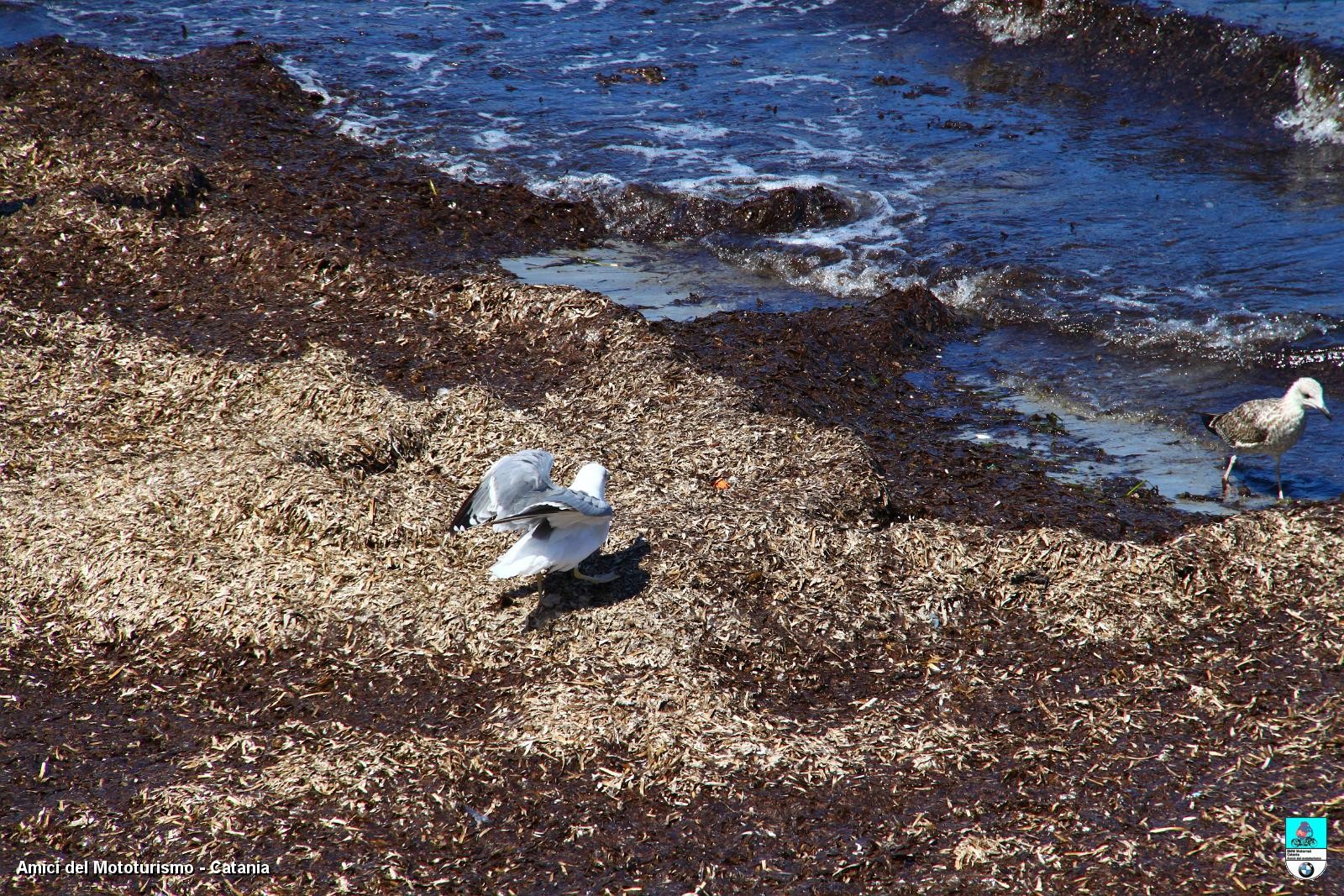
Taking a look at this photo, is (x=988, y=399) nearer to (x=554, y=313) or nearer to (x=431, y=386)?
(x=554, y=313)

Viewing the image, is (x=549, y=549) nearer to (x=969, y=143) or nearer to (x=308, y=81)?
(x=969, y=143)

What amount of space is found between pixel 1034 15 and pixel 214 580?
605 inches

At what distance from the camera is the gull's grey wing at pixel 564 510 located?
15.2 ft

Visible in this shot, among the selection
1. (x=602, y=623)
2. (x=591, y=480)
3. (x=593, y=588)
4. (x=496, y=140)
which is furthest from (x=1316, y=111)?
(x=602, y=623)

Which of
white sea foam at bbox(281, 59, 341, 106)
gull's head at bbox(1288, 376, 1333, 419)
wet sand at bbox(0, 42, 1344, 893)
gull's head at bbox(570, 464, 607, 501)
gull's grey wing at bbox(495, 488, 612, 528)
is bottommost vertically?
wet sand at bbox(0, 42, 1344, 893)

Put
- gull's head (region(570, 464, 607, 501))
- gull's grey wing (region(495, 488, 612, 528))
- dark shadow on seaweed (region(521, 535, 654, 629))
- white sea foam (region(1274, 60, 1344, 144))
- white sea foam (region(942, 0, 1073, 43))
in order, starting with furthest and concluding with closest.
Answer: white sea foam (region(942, 0, 1073, 43)) < white sea foam (region(1274, 60, 1344, 144)) < gull's head (region(570, 464, 607, 501)) < dark shadow on seaweed (region(521, 535, 654, 629)) < gull's grey wing (region(495, 488, 612, 528))

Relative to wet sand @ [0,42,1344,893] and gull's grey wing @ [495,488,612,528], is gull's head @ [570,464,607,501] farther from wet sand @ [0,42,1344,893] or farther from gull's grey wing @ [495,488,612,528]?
wet sand @ [0,42,1344,893]

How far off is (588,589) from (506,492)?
79cm

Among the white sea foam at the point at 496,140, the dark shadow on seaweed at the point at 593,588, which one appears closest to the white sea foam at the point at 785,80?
the white sea foam at the point at 496,140

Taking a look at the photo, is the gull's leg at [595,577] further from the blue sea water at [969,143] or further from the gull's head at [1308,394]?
the gull's head at [1308,394]

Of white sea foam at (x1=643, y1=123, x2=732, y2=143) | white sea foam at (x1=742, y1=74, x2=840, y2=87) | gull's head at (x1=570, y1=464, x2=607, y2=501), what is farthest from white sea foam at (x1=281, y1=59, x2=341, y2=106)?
gull's head at (x1=570, y1=464, x2=607, y2=501)

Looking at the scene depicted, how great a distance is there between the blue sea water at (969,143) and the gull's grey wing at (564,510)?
13.7 feet

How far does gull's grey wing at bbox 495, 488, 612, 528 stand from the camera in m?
4.63

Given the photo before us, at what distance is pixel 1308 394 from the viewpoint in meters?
6.74
